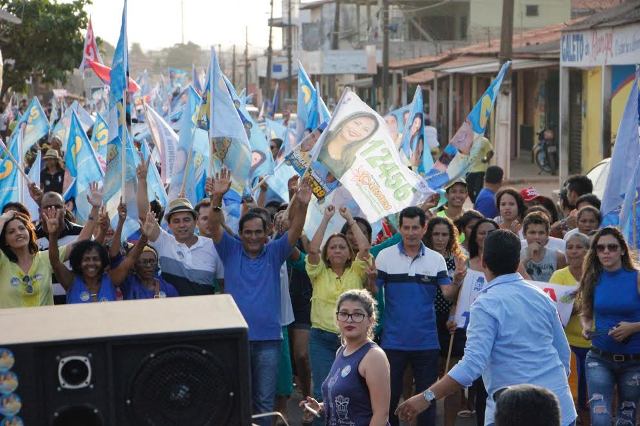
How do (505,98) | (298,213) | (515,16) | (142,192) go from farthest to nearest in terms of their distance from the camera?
1. (515,16)
2. (505,98)
3. (142,192)
4. (298,213)

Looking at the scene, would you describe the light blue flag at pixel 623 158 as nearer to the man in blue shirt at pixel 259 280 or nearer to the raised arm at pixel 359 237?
the raised arm at pixel 359 237

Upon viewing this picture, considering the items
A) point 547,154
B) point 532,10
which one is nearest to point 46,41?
point 547,154

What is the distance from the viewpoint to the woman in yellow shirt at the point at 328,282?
7.55 metres

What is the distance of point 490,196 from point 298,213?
169 inches

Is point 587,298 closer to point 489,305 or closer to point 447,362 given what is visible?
point 447,362

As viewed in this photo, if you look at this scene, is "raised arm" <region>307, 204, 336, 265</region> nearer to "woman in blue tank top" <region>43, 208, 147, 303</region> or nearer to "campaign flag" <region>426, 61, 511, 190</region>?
"woman in blue tank top" <region>43, 208, 147, 303</region>

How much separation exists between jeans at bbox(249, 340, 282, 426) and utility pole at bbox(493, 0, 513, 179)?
1515cm

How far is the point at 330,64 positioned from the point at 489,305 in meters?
44.1

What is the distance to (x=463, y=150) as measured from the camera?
11047 mm

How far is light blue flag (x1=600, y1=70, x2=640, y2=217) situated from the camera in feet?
28.7

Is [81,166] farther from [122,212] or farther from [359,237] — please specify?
[359,237]

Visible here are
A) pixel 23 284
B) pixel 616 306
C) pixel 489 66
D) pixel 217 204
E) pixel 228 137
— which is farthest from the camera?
pixel 489 66

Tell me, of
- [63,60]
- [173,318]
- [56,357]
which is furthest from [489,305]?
[63,60]

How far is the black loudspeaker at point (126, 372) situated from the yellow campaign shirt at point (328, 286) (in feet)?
12.9
